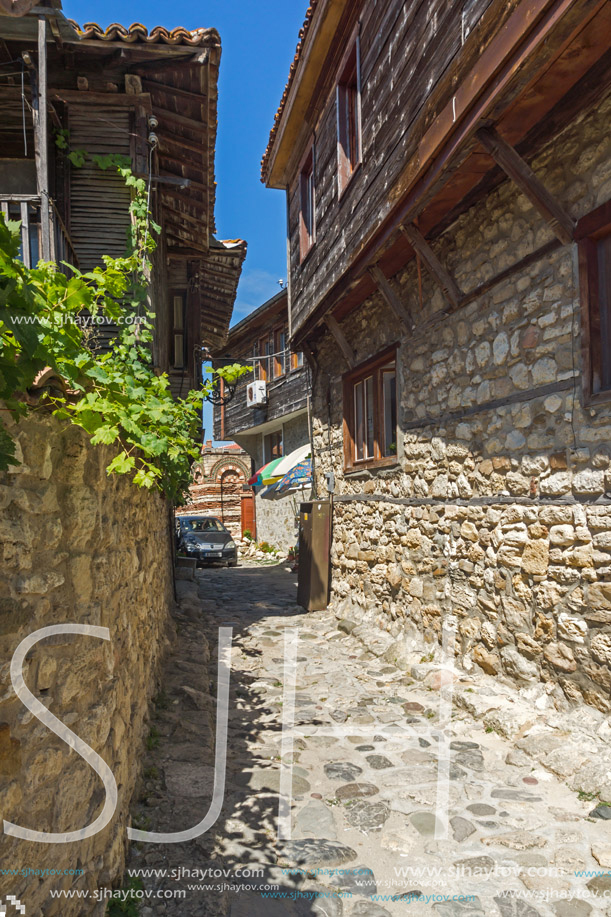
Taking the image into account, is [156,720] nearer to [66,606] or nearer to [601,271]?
[66,606]

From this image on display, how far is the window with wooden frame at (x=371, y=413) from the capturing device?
7656mm

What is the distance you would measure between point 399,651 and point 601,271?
410 centimetres

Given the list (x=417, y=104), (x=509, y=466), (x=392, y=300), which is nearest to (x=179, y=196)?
(x=392, y=300)

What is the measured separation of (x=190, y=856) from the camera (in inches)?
110

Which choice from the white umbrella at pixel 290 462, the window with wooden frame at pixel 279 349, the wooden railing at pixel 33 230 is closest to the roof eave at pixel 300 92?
the wooden railing at pixel 33 230

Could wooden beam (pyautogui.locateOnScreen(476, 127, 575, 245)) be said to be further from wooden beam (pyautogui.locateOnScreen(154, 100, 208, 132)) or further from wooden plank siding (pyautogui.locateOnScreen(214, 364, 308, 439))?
wooden plank siding (pyautogui.locateOnScreen(214, 364, 308, 439))

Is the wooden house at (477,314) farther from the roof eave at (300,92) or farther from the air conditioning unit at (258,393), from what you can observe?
the air conditioning unit at (258,393)

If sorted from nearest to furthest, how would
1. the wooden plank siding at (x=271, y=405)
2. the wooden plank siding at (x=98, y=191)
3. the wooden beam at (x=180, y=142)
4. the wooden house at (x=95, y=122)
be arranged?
the wooden house at (x=95, y=122)
the wooden plank siding at (x=98, y=191)
the wooden beam at (x=180, y=142)
the wooden plank siding at (x=271, y=405)

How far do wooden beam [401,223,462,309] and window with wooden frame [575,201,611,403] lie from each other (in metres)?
1.71

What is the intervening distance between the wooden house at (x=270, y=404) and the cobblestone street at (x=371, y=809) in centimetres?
1049

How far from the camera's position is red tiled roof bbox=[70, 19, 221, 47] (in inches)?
242

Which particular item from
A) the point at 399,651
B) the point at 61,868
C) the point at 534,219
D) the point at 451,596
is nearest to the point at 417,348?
the point at 534,219

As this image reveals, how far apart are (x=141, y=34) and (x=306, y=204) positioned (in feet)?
14.0

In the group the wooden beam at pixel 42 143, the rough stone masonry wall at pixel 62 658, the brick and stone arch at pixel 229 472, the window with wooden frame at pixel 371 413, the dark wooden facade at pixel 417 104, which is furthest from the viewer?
the brick and stone arch at pixel 229 472
